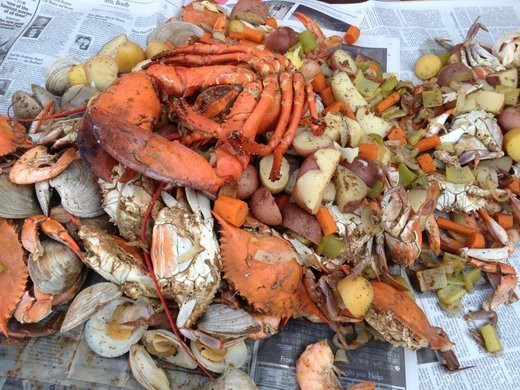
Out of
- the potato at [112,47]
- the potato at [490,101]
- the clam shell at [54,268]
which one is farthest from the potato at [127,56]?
the potato at [490,101]

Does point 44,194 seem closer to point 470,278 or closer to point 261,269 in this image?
point 261,269

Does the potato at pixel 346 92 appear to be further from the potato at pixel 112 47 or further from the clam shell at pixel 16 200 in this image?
the clam shell at pixel 16 200

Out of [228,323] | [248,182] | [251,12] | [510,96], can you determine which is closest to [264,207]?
[248,182]

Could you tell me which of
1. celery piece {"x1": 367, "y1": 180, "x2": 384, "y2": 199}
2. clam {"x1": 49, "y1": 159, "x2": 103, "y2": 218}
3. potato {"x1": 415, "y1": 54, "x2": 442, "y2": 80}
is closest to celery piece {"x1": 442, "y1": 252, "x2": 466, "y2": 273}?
celery piece {"x1": 367, "y1": 180, "x2": 384, "y2": 199}

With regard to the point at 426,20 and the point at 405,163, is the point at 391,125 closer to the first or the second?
the point at 405,163

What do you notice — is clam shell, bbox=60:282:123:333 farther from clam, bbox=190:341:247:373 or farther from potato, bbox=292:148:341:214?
potato, bbox=292:148:341:214

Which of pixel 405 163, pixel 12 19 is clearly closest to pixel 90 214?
pixel 405 163
